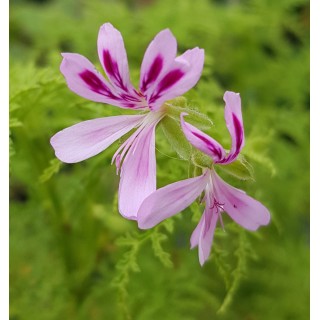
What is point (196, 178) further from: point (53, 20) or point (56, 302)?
point (53, 20)

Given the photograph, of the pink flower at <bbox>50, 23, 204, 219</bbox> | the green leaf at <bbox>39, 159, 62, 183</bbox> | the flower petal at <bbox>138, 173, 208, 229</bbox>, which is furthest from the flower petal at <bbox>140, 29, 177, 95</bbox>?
the green leaf at <bbox>39, 159, 62, 183</bbox>

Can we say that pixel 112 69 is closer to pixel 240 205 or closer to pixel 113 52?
pixel 113 52

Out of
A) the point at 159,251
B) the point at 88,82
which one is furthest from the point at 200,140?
the point at 159,251

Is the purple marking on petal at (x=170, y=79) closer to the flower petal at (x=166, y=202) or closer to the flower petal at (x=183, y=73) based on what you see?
the flower petal at (x=183, y=73)

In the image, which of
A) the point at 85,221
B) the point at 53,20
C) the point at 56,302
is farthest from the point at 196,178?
the point at 53,20

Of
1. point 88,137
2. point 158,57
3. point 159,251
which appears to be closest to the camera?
point 158,57

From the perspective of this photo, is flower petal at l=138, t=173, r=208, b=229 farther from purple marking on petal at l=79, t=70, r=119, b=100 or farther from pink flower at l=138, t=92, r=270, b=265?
purple marking on petal at l=79, t=70, r=119, b=100

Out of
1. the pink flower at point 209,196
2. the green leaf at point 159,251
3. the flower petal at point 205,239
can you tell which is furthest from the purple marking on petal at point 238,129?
the green leaf at point 159,251
